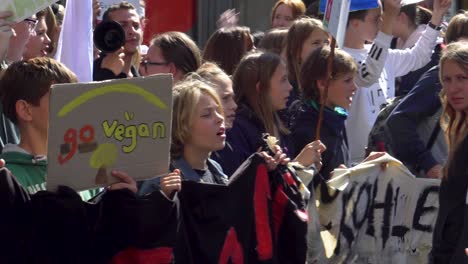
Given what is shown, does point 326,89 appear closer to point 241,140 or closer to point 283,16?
point 241,140

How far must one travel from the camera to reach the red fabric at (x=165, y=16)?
9.16 m

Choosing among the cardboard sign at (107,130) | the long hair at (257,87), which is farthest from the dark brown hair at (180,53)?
the cardboard sign at (107,130)

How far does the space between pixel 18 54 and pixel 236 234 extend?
1.40 metres

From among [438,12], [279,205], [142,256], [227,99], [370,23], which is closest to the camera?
[142,256]

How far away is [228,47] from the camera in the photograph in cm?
709

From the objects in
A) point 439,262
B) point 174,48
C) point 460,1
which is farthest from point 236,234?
point 460,1

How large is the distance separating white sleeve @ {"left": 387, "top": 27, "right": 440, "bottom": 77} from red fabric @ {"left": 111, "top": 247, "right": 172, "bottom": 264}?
4053 millimetres

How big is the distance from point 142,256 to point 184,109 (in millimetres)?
907

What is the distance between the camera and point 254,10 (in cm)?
1517

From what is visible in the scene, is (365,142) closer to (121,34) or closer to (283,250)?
(121,34)

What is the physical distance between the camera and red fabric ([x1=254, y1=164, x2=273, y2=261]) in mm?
4637

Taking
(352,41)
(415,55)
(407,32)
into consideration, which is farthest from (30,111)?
(407,32)

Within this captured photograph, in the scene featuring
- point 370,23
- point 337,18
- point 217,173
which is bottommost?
point 217,173

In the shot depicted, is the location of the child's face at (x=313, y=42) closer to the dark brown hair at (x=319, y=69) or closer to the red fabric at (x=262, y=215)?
the dark brown hair at (x=319, y=69)
